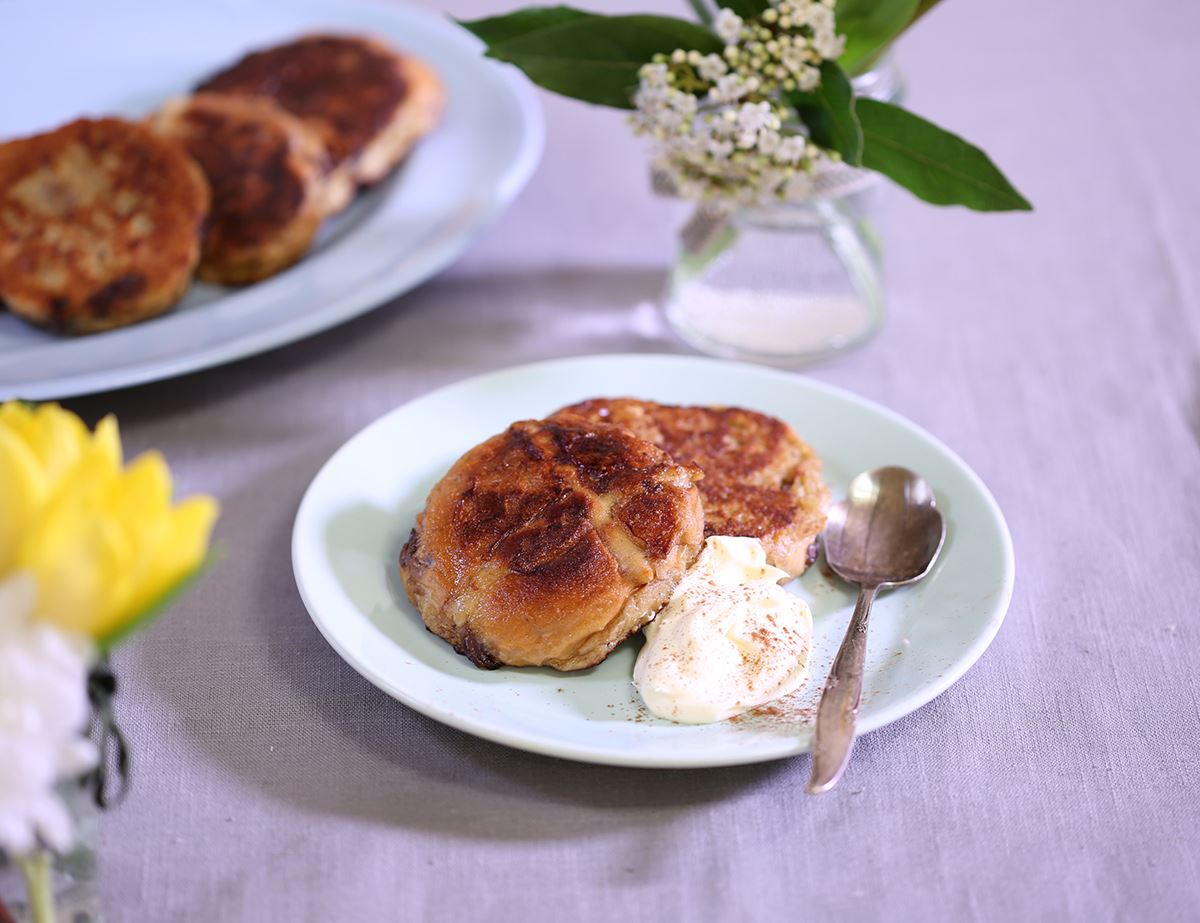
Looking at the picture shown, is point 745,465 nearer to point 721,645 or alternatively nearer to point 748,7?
point 721,645

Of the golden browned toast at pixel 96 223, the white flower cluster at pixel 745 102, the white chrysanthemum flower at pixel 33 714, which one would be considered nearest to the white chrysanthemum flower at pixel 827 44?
the white flower cluster at pixel 745 102

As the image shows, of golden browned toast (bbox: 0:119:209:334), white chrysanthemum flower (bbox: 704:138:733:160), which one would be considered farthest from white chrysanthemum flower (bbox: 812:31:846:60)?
golden browned toast (bbox: 0:119:209:334)

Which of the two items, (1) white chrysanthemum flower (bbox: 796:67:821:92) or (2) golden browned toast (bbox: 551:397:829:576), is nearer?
(2) golden browned toast (bbox: 551:397:829:576)

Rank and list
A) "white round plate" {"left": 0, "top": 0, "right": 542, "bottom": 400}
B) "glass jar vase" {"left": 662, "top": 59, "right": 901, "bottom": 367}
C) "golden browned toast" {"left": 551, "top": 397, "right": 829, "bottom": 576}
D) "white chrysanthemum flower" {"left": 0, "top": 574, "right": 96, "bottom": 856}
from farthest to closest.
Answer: "glass jar vase" {"left": 662, "top": 59, "right": 901, "bottom": 367} < "white round plate" {"left": 0, "top": 0, "right": 542, "bottom": 400} < "golden browned toast" {"left": 551, "top": 397, "right": 829, "bottom": 576} < "white chrysanthemum flower" {"left": 0, "top": 574, "right": 96, "bottom": 856}

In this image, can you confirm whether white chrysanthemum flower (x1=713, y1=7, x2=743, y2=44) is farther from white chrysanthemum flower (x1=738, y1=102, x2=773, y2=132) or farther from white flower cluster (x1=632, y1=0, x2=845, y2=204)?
white chrysanthemum flower (x1=738, y1=102, x2=773, y2=132)

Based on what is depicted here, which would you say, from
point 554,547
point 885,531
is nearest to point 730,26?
point 885,531

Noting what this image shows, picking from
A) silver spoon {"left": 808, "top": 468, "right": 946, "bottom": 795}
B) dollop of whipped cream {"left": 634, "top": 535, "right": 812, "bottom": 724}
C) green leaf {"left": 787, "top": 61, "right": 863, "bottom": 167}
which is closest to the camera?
dollop of whipped cream {"left": 634, "top": 535, "right": 812, "bottom": 724}

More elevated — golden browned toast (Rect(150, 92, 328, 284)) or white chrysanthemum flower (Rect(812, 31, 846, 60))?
white chrysanthemum flower (Rect(812, 31, 846, 60))
